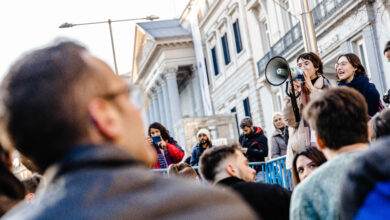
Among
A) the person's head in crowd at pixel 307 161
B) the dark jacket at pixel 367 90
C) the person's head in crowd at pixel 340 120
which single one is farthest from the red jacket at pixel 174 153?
the person's head in crowd at pixel 340 120

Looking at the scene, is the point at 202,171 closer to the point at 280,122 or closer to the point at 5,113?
the point at 5,113

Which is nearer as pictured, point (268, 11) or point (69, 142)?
point (69, 142)

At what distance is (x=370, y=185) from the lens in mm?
2184

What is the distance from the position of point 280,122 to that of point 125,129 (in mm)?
8869

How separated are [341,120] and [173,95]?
148 feet

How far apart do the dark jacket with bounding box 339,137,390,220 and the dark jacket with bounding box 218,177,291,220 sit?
69.3 inches

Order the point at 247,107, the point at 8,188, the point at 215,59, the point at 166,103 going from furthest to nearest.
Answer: the point at 166,103 < the point at 215,59 < the point at 247,107 < the point at 8,188

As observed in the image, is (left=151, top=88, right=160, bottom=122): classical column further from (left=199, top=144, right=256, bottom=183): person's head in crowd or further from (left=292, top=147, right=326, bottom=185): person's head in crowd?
(left=199, top=144, right=256, bottom=183): person's head in crowd

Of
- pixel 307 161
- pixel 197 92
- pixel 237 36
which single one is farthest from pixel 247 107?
pixel 307 161

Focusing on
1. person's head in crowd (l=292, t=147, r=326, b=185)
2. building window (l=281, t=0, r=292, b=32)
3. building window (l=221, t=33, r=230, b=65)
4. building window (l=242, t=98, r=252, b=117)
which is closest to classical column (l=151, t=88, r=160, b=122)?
building window (l=221, t=33, r=230, b=65)

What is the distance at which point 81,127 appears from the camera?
146 cm

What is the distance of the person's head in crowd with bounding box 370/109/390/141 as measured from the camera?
394cm

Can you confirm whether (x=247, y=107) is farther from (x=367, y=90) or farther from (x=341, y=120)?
(x=341, y=120)

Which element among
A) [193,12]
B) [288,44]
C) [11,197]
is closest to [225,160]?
[11,197]
